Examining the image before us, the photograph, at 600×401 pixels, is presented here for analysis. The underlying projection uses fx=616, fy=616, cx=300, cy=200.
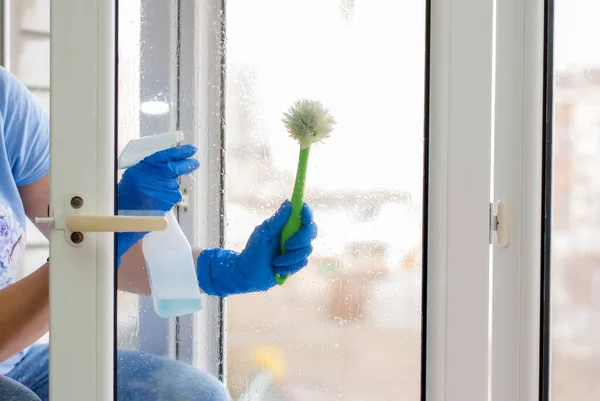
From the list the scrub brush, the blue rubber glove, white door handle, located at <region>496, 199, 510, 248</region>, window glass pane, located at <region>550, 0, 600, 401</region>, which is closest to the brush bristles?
the scrub brush

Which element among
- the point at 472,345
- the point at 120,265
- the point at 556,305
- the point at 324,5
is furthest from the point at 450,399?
the point at 324,5

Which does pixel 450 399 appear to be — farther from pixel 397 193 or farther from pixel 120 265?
pixel 120 265

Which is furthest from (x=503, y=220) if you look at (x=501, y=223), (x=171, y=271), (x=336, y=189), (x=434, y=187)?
(x=171, y=271)

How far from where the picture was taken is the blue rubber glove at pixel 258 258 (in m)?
0.92

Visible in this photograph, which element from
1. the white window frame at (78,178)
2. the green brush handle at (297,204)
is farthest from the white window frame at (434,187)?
the green brush handle at (297,204)

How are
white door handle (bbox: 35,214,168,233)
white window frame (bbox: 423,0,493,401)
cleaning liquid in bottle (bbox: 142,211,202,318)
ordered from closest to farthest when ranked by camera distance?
1. white door handle (bbox: 35,214,168,233)
2. cleaning liquid in bottle (bbox: 142,211,202,318)
3. white window frame (bbox: 423,0,493,401)

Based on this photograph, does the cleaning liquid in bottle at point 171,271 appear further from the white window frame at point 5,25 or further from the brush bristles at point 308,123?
the white window frame at point 5,25

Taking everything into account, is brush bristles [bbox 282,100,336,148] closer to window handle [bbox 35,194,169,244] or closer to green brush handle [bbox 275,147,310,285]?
green brush handle [bbox 275,147,310,285]

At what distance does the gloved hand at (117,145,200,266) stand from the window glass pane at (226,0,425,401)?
10 centimetres

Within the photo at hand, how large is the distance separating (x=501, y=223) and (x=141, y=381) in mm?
621

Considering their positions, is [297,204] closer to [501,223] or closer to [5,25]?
[501,223]

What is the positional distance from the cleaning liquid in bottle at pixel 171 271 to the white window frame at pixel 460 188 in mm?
396

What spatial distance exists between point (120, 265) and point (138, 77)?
260 mm

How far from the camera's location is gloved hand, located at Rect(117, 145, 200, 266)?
2.75ft
